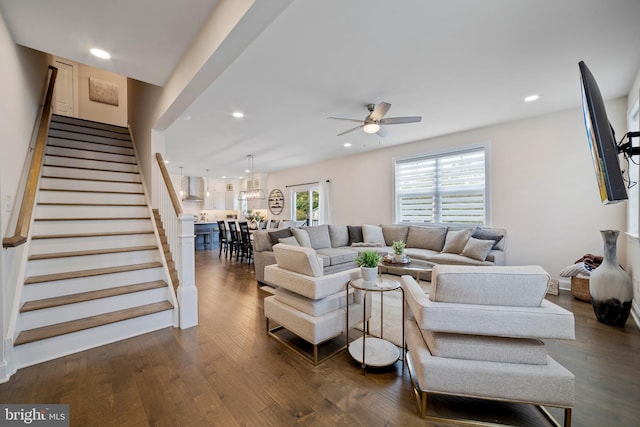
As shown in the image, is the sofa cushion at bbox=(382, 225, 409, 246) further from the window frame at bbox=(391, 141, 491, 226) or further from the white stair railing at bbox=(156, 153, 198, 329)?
the white stair railing at bbox=(156, 153, 198, 329)

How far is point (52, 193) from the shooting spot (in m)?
3.38

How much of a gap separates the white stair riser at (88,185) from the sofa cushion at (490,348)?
183 inches

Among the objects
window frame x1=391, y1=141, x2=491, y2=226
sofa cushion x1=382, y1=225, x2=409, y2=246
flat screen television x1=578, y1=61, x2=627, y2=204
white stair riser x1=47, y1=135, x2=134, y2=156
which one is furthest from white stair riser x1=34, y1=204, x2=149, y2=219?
window frame x1=391, y1=141, x2=491, y2=226

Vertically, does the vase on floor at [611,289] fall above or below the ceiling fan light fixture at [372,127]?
below

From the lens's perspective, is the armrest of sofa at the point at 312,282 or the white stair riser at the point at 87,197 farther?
the white stair riser at the point at 87,197

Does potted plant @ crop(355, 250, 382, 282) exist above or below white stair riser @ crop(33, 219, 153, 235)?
below

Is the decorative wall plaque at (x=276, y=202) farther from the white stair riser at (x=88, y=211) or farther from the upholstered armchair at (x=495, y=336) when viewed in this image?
the upholstered armchair at (x=495, y=336)

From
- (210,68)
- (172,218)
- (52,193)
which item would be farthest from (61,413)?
(52,193)

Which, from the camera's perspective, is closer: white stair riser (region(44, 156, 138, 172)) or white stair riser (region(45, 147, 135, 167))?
white stair riser (region(44, 156, 138, 172))

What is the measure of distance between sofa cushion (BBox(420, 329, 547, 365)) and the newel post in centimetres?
246

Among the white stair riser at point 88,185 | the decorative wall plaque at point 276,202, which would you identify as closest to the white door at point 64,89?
the white stair riser at point 88,185

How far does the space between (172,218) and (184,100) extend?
1422mm

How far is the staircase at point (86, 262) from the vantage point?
2.29 metres

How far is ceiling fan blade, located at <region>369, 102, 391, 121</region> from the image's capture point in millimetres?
3087
